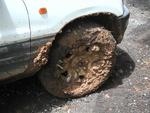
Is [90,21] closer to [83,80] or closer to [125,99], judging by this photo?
[83,80]

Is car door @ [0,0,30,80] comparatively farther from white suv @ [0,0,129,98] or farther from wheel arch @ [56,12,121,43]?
wheel arch @ [56,12,121,43]

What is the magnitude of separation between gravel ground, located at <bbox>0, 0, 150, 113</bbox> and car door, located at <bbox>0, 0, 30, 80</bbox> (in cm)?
77

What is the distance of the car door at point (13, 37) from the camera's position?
4219 millimetres

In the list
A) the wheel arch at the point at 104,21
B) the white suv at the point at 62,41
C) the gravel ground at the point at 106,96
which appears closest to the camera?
the white suv at the point at 62,41

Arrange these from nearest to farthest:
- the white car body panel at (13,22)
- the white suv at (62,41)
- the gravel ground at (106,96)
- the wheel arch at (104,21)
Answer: the white car body panel at (13,22) < the white suv at (62,41) < the wheel arch at (104,21) < the gravel ground at (106,96)

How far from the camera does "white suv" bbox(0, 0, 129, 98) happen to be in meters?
4.32

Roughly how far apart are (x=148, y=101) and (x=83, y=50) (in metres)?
1.03

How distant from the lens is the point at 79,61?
5012 mm

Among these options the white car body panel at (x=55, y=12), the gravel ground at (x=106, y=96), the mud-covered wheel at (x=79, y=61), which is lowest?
the gravel ground at (x=106, y=96)

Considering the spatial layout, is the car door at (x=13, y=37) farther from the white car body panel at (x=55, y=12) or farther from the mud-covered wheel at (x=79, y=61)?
the mud-covered wheel at (x=79, y=61)

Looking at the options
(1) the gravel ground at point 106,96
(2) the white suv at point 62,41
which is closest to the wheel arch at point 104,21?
(2) the white suv at point 62,41

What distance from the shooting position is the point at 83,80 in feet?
16.9

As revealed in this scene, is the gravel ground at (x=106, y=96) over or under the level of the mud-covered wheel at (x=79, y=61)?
under

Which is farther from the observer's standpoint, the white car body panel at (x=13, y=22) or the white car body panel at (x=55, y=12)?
the white car body panel at (x=55, y=12)
